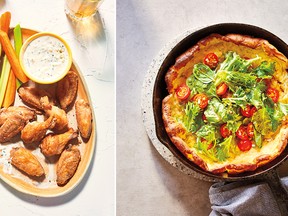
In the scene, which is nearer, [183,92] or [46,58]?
[183,92]

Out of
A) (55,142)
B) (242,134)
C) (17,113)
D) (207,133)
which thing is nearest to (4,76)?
(17,113)

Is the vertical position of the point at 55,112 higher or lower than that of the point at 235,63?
lower

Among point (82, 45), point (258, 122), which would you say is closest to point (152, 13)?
point (82, 45)

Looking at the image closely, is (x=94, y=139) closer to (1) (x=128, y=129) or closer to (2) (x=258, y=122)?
(1) (x=128, y=129)

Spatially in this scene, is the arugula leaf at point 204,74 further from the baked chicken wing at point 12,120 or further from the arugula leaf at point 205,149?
the baked chicken wing at point 12,120

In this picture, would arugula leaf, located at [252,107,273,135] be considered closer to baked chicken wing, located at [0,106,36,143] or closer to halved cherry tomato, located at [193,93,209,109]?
halved cherry tomato, located at [193,93,209,109]

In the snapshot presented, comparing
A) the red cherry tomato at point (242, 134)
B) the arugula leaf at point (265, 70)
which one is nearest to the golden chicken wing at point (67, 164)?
the red cherry tomato at point (242, 134)

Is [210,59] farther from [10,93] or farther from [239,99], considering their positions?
[10,93]

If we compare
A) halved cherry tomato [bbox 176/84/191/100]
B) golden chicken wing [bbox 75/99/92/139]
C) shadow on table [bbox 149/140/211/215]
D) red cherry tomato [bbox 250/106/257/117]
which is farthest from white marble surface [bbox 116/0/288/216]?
red cherry tomato [bbox 250/106/257/117]
